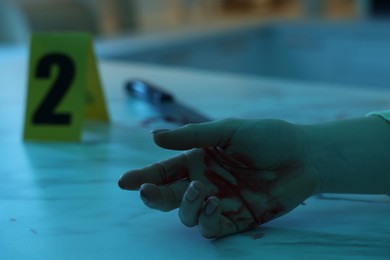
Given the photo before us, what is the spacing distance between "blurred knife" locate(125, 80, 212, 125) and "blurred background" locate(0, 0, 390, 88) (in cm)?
101

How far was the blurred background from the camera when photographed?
95.7 inches

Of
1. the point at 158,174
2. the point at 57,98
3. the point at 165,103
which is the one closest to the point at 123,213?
the point at 158,174

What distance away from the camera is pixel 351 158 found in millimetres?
563

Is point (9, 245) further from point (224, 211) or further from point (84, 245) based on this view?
point (224, 211)

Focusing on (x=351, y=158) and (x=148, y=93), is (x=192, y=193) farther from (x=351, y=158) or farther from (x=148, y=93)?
(x=148, y=93)

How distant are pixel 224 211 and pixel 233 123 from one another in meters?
0.08

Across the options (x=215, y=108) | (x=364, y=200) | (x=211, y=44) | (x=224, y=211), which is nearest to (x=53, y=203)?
(x=224, y=211)

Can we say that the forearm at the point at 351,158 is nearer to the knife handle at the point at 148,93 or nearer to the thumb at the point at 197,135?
the thumb at the point at 197,135

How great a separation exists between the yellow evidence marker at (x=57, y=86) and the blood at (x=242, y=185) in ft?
1.28

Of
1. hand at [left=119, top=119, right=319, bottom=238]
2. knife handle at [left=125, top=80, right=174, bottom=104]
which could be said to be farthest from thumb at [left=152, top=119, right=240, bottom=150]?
knife handle at [left=125, top=80, right=174, bottom=104]

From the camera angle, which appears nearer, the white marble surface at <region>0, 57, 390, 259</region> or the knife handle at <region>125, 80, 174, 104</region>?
the white marble surface at <region>0, 57, 390, 259</region>

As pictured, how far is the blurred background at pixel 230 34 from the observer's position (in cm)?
243

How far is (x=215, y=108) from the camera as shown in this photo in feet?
3.53

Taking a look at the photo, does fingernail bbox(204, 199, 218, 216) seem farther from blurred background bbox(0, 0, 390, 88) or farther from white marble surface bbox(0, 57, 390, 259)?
blurred background bbox(0, 0, 390, 88)
